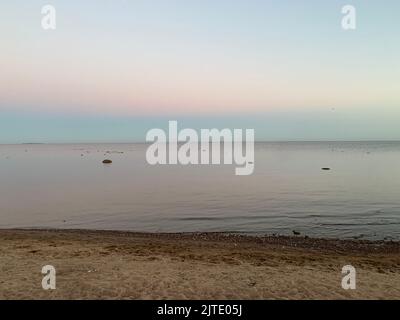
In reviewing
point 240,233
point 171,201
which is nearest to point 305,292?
point 240,233

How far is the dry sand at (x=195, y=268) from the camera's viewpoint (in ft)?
31.1

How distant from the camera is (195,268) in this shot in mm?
11969

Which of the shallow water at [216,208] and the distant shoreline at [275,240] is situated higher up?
the shallow water at [216,208]

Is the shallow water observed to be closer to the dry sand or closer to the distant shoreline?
the distant shoreline

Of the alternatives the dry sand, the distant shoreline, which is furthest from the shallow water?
the dry sand

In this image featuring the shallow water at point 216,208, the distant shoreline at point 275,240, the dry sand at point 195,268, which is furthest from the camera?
the shallow water at point 216,208

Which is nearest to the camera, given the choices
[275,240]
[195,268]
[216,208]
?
[195,268]

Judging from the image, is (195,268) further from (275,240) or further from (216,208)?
(216,208)

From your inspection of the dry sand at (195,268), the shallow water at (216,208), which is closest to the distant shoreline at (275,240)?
the dry sand at (195,268)

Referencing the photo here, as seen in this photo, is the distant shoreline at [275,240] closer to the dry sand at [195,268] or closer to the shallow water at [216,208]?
the dry sand at [195,268]

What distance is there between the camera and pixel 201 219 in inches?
1014

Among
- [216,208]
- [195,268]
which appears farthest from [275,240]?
[216,208]

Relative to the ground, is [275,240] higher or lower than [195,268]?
lower

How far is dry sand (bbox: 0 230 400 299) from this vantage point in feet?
31.1
